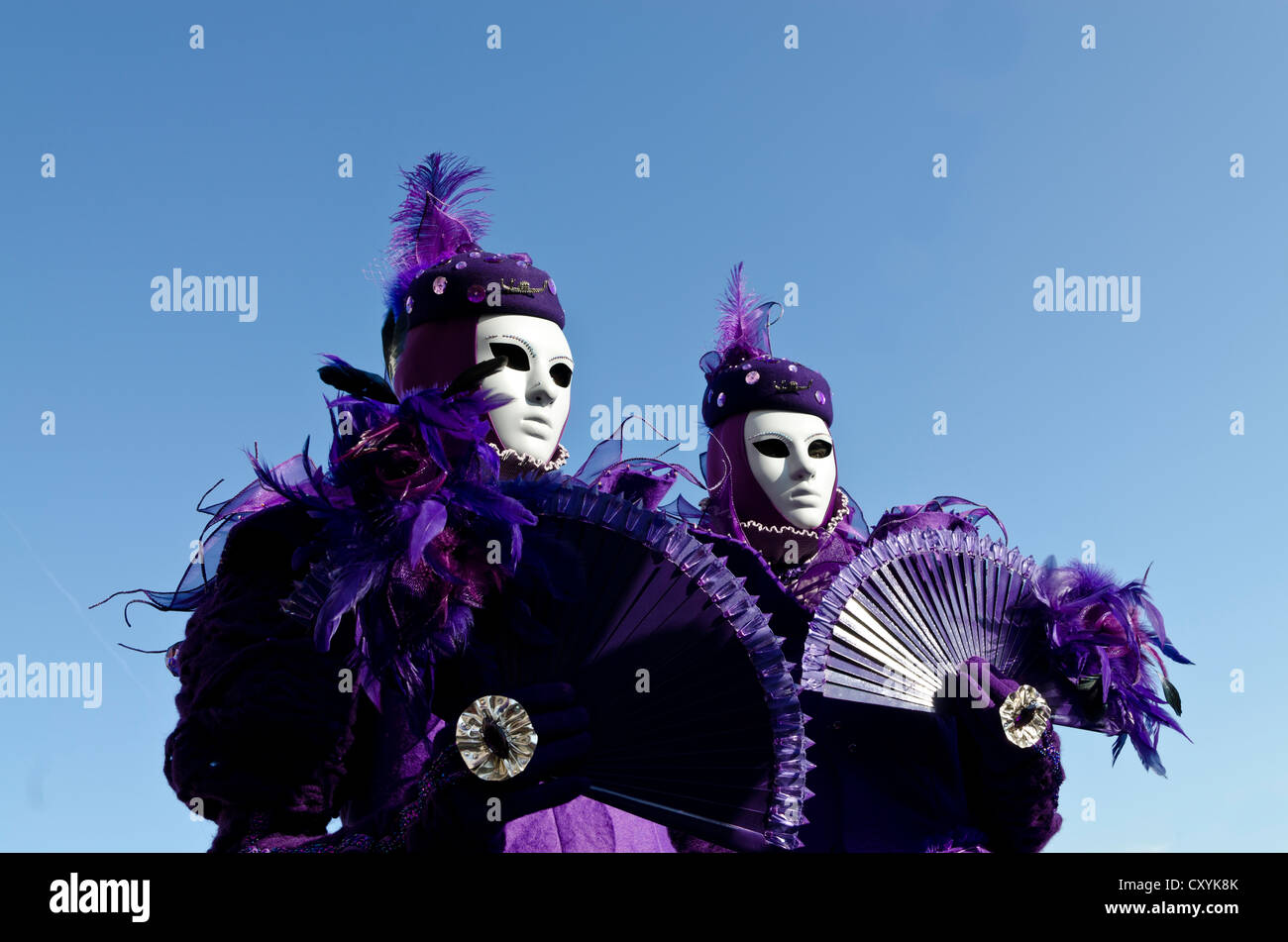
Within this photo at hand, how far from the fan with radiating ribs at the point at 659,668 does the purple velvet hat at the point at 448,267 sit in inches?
37.5

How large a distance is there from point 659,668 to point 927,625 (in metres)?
1.52

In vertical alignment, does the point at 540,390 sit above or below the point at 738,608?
above

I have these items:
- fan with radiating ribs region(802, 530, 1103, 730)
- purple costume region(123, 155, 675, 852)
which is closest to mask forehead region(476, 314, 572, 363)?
purple costume region(123, 155, 675, 852)

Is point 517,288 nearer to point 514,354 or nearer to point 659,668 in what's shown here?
point 514,354

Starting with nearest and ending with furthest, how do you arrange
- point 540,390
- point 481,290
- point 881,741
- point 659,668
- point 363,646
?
1. point 363,646
2. point 659,668
3. point 540,390
4. point 481,290
5. point 881,741

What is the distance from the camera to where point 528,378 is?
12.8 ft

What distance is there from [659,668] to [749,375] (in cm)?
239

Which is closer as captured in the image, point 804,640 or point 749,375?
point 804,640

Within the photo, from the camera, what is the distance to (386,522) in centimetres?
308

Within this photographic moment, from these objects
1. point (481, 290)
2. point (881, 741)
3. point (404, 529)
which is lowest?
point (881, 741)

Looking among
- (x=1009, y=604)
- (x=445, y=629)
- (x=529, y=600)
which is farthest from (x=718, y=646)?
(x=1009, y=604)

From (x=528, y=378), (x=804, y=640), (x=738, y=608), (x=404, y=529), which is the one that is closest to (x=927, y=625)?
(x=804, y=640)

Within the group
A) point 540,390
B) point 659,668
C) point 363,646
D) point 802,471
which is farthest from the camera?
point 802,471
